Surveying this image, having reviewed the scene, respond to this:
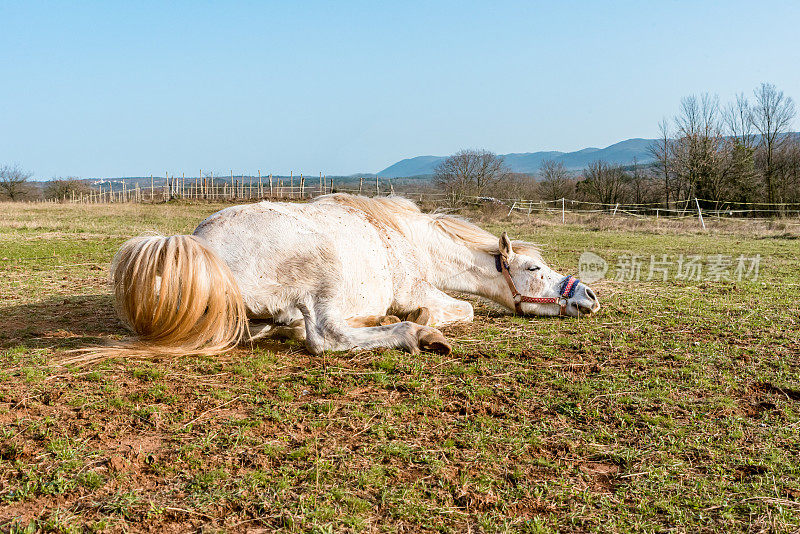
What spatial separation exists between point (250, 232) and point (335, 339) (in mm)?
1156

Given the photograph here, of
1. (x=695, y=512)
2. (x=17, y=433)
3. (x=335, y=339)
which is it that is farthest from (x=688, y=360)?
(x=17, y=433)

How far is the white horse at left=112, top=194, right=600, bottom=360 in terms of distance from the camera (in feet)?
13.3

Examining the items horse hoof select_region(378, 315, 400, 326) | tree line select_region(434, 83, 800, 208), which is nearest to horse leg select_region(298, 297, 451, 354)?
horse hoof select_region(378, 315, 400, 326)

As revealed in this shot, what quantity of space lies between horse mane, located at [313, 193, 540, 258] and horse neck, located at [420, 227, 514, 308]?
0.12 m

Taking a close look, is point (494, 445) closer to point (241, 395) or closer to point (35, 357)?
point (241, 395)

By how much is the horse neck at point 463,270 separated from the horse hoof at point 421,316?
65cm

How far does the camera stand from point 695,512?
87.7 inches

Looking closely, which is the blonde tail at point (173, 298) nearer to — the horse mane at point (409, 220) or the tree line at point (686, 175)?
the horse mane at point (409, 220)

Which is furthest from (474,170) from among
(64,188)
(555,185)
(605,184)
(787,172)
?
(64,188)

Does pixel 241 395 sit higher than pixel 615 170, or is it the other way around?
pixel 615 170

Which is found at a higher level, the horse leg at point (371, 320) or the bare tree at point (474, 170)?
the bare tree at point (474, 170)

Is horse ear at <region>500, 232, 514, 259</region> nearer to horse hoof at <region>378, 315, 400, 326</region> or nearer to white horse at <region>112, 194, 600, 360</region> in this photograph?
white horse at <region>112, 194, 600, 360</region>

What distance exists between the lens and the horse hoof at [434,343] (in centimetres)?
445

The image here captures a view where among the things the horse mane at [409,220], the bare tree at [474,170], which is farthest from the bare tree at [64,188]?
the horse mane at [409,220]
